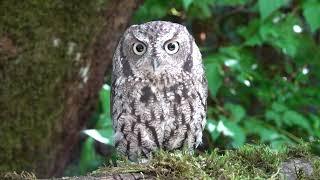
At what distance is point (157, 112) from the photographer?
2.32m

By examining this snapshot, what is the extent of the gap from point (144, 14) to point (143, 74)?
1120 mm

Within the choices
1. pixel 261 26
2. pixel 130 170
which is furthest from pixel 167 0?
pixel 130 170

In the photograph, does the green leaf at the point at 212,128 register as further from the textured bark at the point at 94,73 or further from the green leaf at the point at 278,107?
the textured bark at the point at 94,73

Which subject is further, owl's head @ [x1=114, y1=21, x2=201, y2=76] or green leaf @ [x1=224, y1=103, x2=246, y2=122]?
green leaf @ [x1=224, y1=103, x2=246, y2=122]

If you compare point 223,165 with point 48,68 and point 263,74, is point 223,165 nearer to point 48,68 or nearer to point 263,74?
point 48,68

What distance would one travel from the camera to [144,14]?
11.1 ft

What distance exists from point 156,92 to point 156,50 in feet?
0.58

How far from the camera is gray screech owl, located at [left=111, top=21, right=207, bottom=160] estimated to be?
2.26 m

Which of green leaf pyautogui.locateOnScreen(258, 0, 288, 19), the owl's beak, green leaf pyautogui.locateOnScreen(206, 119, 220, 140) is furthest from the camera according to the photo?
green leaf pyautogui.locateOnScreen(206, 119, 220, 140)

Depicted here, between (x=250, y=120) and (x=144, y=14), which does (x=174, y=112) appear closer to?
(x=250, y=120)

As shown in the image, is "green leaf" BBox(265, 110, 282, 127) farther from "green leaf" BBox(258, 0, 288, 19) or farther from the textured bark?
the textured bark

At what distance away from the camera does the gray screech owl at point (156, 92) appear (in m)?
2.26

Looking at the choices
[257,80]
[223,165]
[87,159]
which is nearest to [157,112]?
[223,165]

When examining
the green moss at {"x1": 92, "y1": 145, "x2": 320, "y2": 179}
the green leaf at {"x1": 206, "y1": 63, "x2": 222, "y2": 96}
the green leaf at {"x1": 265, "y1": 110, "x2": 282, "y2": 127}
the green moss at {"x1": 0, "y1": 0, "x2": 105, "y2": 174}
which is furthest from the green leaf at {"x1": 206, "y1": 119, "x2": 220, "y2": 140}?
the green moss at {"x1": 92, "y1": 145, "x2": 320, "y2": 179}
